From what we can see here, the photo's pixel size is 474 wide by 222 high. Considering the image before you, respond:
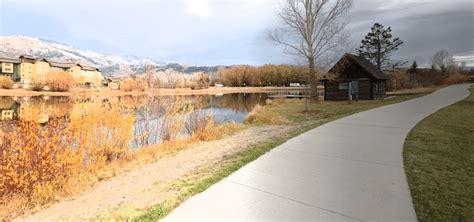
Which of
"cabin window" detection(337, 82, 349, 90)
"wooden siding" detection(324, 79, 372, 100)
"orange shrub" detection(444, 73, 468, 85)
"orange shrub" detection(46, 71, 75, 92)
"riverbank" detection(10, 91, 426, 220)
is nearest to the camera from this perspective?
"riverbank" detection(10, 91, 426, 220)

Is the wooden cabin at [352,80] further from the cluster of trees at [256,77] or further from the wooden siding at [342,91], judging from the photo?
the cluster of trees at [256,77]

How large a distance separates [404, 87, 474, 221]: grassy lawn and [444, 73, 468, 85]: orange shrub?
60.1 meters

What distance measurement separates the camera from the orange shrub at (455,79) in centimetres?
5988

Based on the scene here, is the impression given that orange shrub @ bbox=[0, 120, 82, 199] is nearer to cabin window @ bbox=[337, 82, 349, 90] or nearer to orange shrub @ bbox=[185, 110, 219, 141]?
orange shrub @ bbox=[185, 110, 219, 141]

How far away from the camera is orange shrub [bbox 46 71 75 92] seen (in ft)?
136

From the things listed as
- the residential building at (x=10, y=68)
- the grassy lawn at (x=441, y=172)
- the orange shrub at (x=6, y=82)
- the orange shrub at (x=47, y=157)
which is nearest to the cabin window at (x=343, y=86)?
the grassy lawn at (x=441, y=172)

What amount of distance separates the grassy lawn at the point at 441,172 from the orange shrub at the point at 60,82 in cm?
4305

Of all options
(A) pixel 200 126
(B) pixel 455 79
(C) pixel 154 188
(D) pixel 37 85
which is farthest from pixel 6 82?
(B) pixel 455 79

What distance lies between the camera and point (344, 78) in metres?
30.9

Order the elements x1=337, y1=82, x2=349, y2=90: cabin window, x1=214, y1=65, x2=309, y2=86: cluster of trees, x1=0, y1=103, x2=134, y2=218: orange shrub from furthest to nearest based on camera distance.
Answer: x1=214, y1=65, x2=309, y2=86: cluster of trees, x1=337, y1=82, x2=349, y2=90: cabin window, x1=0, y1=103, x2=134, y2=218: orange shrub

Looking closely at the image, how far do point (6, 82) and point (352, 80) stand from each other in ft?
135

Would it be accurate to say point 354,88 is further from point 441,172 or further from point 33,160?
point 33,160

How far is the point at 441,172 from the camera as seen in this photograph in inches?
224

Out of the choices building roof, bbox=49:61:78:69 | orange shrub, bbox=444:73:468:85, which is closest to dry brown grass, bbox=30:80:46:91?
building roof, bbox=49:61:78:69
